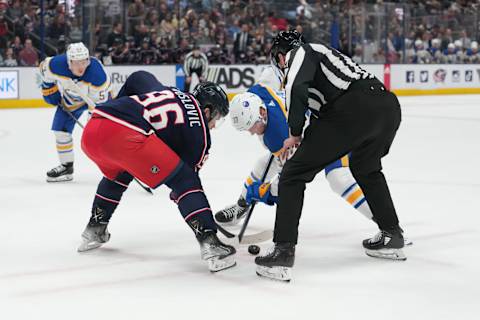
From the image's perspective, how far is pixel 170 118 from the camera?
324 centimetres

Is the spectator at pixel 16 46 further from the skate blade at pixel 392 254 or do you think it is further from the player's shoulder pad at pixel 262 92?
the skate blade at pixel 392 254

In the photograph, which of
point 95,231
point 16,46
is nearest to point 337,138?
point 95,231

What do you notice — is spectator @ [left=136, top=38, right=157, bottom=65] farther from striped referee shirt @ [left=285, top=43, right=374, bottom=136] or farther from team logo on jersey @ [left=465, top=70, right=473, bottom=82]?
striped referee shirt @ [left=285, top=43, right=374, bottom=136]

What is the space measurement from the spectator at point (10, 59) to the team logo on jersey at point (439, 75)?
8399 mm

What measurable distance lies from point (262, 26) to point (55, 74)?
9277 millimetres

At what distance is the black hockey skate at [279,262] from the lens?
313 centimetres

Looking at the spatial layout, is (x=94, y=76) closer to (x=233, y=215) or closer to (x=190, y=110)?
(x=233, y=215)

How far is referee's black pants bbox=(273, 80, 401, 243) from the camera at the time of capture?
3.15m

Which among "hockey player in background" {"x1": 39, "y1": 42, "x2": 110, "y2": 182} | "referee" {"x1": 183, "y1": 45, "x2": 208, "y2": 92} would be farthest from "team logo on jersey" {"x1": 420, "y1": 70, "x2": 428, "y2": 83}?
"hockey player in background" {"x1": 39, "y1": 42, "x2": 110, "y2": 182}

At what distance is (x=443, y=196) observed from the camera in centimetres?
516

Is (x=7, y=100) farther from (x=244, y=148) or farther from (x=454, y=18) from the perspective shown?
(x=454, y=18)

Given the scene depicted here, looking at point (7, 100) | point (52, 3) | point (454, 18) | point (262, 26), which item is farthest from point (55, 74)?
point (454, 18)

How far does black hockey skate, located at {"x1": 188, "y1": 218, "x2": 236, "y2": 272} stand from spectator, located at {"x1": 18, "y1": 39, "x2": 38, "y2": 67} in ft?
30.1

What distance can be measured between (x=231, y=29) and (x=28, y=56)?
13.4 ft
